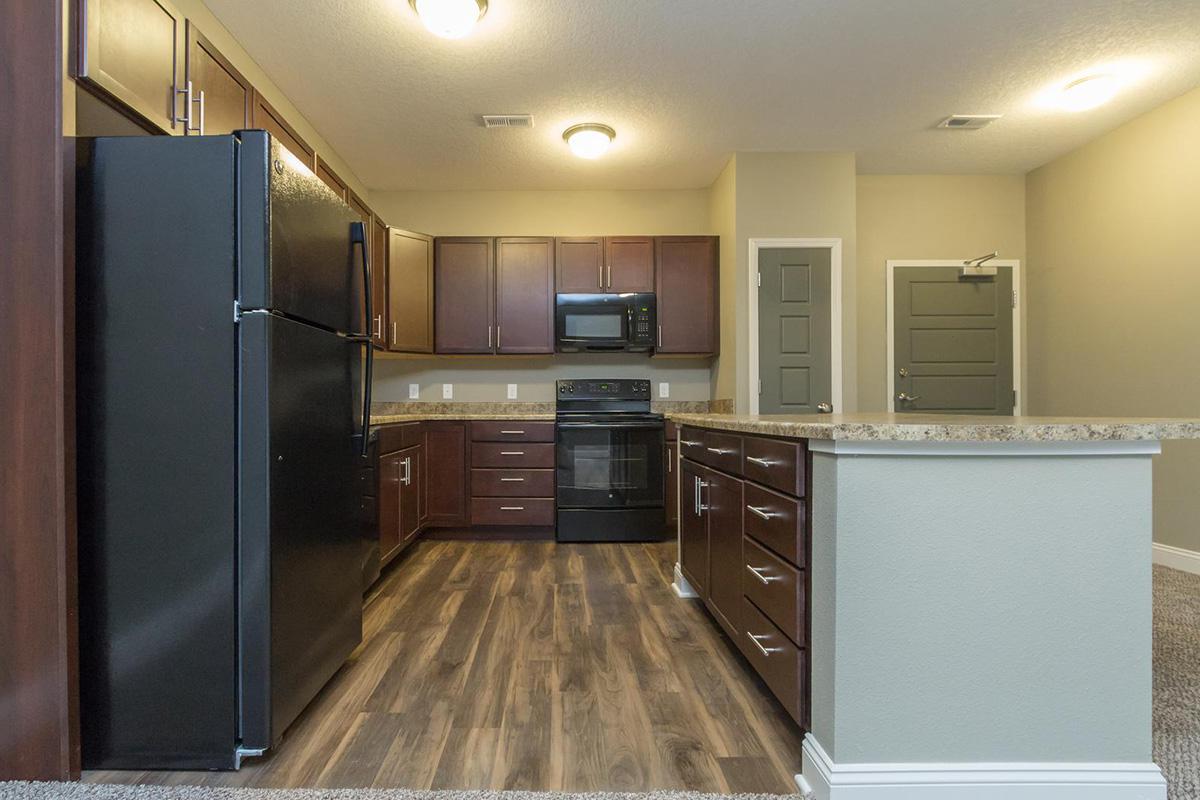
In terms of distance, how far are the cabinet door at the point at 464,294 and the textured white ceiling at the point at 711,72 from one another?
65 centimetres

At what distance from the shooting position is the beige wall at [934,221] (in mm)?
4402

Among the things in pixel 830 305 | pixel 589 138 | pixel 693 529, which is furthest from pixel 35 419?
pixel 830 305

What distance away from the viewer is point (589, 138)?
3.48 m

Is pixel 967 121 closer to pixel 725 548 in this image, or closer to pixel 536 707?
pixel 725 548

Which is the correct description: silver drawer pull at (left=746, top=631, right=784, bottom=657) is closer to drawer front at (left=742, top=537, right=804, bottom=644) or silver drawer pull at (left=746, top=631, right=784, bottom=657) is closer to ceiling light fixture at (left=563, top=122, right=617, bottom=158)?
drawer front at (left=742, top=537, right=804, bottom=644)

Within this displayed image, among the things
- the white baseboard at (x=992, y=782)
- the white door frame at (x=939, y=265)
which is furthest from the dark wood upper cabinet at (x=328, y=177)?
the white door frame at (x=939, y=265)

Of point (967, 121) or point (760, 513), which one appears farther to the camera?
point (967, 121)

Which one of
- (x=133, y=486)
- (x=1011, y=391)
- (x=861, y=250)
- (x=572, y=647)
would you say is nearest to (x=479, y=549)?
(x=572, y=647)

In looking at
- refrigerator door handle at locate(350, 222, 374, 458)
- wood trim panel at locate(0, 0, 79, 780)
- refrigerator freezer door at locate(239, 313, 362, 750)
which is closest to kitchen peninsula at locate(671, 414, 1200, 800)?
refrigerator freezer door at locate(239, 313, 362, 750)

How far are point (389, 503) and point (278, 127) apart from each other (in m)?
2.00

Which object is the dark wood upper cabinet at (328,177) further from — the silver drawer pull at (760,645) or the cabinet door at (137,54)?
the silver drawer pull at (760,645)

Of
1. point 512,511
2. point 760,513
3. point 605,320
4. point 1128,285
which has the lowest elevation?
point 512,511

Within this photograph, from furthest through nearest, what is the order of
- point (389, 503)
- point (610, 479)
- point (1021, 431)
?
point (610, 479) < point (389, 503) < point (1021, 431)

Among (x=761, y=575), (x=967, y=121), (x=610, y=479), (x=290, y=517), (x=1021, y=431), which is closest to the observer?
(x=1021, y=431)
